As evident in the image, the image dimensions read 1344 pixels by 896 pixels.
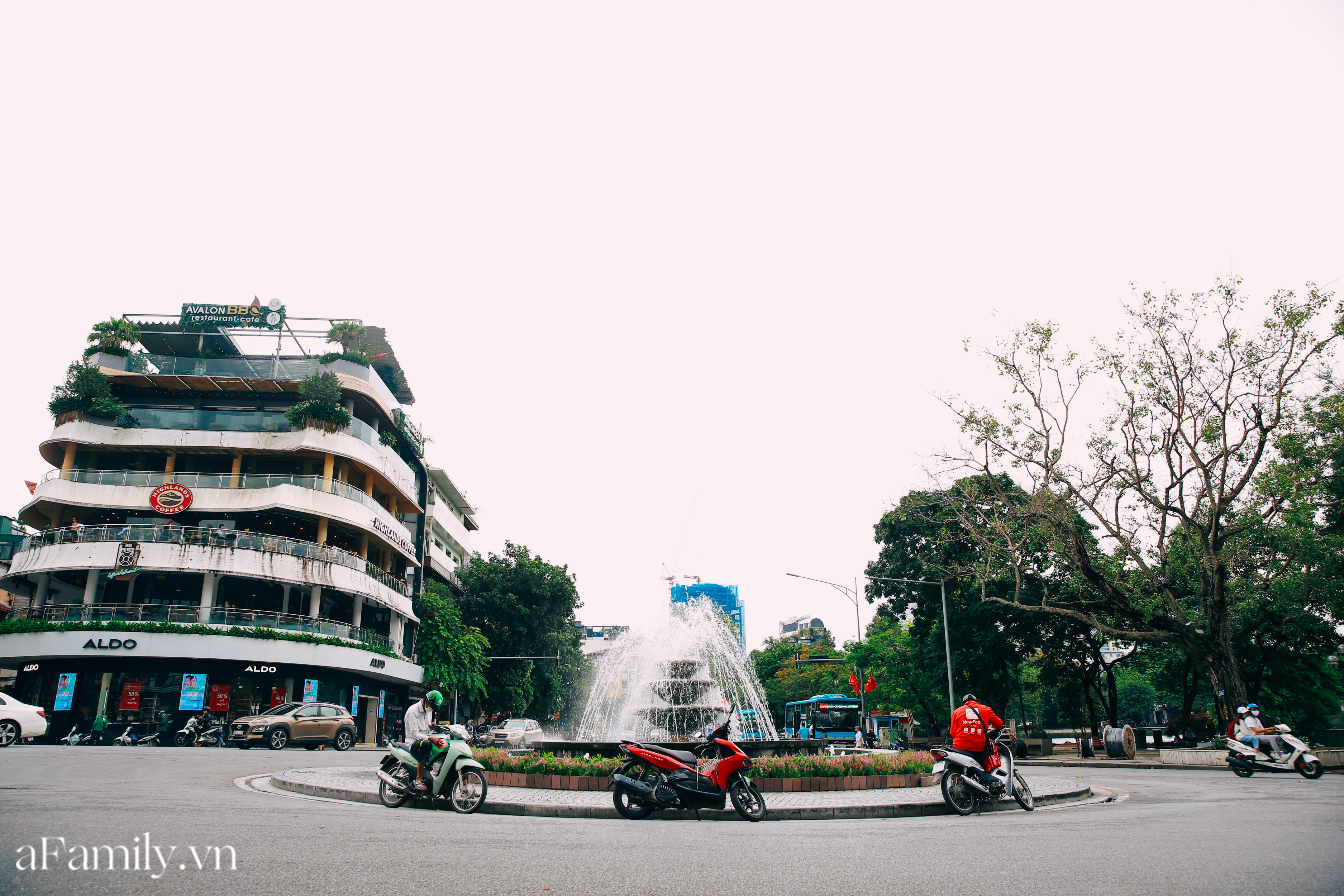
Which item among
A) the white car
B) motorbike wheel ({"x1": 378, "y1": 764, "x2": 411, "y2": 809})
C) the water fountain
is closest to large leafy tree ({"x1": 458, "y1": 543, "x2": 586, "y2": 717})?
the water fountain

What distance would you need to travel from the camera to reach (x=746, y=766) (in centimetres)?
1030

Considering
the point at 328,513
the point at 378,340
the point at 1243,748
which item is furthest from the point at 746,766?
the point at 378,340

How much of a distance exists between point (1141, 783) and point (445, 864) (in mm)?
15283

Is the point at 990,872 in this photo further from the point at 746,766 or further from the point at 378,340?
the point at 378,340

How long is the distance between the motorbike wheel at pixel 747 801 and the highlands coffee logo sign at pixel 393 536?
1355 inches

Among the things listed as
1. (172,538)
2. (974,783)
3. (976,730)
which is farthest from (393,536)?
(974,783)

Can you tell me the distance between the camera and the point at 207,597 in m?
34.8

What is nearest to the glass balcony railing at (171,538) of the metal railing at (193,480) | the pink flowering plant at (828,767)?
the metal railing at (193,480)

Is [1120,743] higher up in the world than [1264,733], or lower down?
lower down

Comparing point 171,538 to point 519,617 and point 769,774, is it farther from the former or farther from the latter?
point 769,774

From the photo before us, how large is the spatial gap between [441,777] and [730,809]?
376cm

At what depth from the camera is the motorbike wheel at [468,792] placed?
410 inches

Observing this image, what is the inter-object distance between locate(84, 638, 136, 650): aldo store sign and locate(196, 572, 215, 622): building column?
8.02ft

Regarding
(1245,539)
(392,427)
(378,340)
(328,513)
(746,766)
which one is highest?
(378,340)
